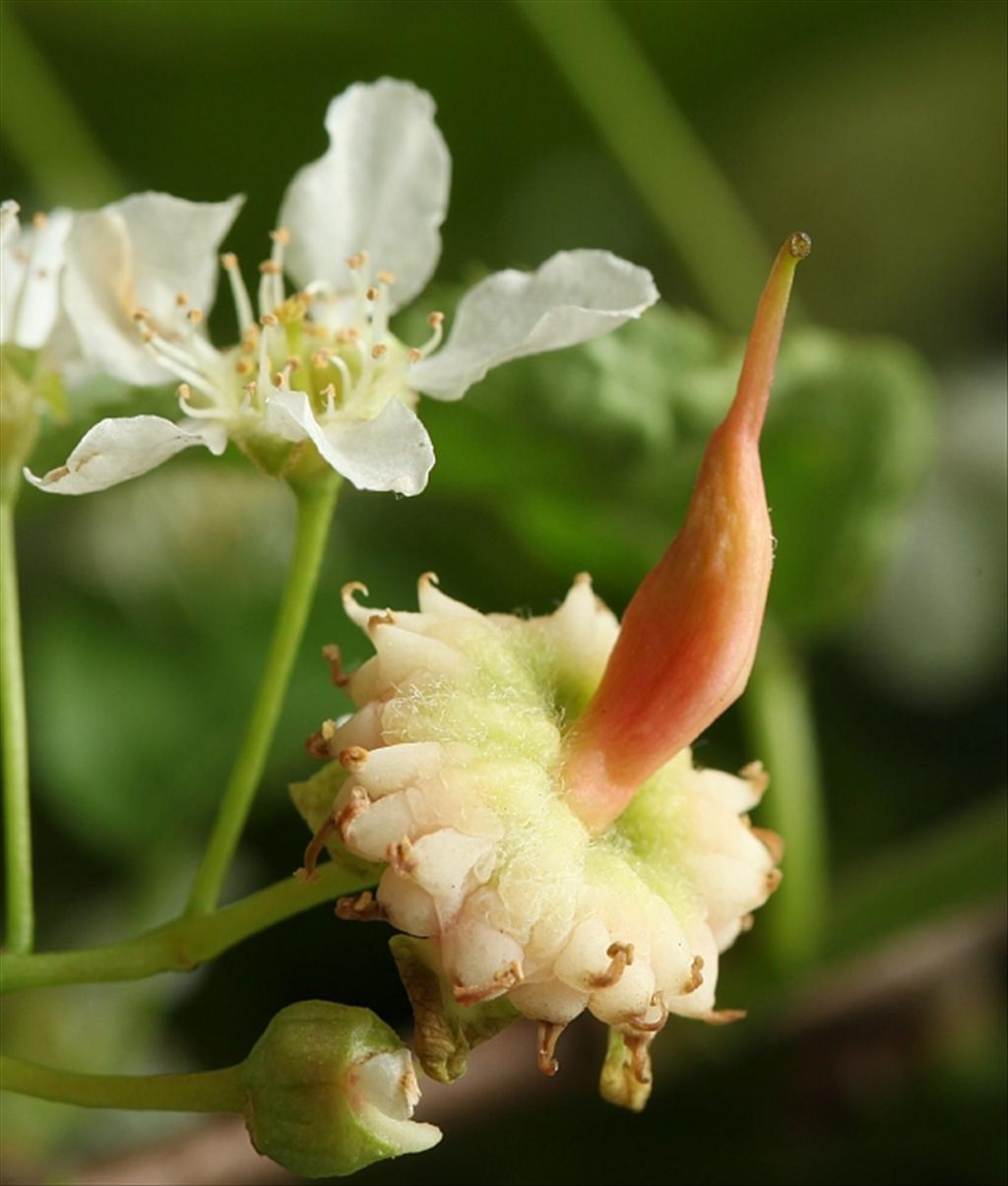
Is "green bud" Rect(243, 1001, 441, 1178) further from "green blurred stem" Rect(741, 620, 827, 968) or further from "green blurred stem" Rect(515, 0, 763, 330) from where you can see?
"green blurred stem" Rect(515, 0, 763, 330)

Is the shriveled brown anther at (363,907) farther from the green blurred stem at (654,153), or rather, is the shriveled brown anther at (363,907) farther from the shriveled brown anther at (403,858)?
the green blurred stem at (654,153)

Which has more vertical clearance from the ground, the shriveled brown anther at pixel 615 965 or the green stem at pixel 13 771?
the green stem at pixel 13 771

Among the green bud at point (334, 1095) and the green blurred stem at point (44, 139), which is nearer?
the green bud at point (334, 1095)

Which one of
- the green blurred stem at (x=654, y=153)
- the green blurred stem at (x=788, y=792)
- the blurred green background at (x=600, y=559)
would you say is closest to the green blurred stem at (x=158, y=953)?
the blurred green background at (x=600, y=559)

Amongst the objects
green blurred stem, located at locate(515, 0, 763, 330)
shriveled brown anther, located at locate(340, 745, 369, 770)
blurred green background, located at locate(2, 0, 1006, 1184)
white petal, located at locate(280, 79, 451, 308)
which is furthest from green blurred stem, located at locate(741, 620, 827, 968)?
shriveled brown anther, located at locate(340, 745, 369, 770)

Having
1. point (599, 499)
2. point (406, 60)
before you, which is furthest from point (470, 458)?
point (406, 60)

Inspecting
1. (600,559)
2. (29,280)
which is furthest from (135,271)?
(600,559)

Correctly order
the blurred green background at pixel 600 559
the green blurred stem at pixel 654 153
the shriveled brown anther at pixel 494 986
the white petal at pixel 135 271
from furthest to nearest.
Answer: the green blurred stem at pixel 654 153
the blurred green background at pixel 600 559
the white petal at pixel 135 271
the shriveled brown anther at pixel 494 986

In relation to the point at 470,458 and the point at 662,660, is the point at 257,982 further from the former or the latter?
the point at 662,660
